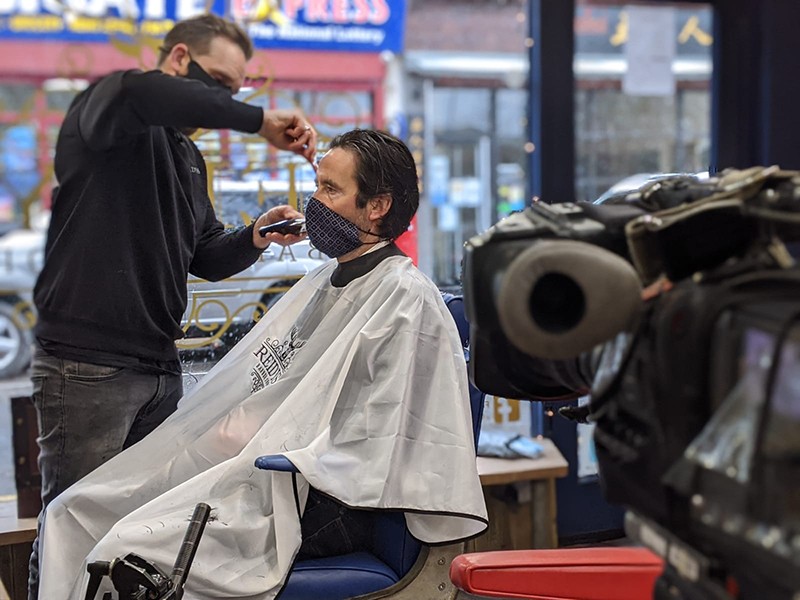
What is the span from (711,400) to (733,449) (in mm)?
58

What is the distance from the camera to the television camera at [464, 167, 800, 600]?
68 centimetres

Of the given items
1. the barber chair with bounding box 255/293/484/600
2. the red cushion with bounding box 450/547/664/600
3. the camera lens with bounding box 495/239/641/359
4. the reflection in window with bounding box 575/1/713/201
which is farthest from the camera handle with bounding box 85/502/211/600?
the reflection in window with bounding box 575/1/713/201

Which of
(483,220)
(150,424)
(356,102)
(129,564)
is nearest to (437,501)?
(129,564)

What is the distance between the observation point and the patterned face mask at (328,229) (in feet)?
6.73

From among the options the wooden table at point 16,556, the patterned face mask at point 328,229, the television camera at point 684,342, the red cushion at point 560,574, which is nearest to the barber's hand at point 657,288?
the television camera at point 684,342

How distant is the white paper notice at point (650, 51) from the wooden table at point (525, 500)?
1.63 m

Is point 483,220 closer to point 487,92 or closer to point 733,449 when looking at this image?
point 487,92

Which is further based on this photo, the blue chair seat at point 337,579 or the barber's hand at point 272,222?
the barber's hand at point 272,222

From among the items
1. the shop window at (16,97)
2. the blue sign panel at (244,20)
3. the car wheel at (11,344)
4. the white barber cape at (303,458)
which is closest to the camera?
the white barber cape at (303,458)

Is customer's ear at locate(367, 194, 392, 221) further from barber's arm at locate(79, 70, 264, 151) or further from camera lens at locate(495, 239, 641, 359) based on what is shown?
camera lens at locate(495, 239, 641, 359)

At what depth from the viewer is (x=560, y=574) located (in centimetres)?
146

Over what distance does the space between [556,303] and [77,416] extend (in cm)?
154

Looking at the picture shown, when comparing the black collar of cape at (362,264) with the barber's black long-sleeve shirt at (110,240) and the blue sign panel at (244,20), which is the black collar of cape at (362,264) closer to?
the barber's black long-sleeve shirt at (110,240)

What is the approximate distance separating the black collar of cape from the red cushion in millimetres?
769
